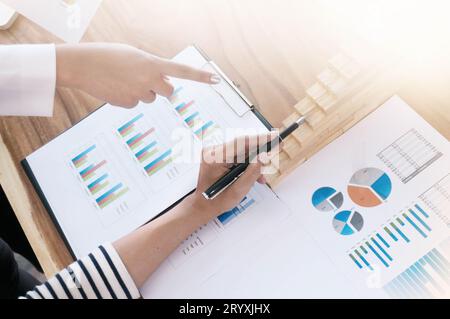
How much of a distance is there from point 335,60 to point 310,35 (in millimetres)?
106

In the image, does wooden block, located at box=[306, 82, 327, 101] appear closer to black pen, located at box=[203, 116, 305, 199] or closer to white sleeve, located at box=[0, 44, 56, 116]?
black pen, located at box=[203, 116, 305, 199]

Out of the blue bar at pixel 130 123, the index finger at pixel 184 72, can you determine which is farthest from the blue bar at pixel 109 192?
the index finger at pixel 184 72

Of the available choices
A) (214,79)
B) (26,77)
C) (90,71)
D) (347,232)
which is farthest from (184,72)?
(347,232)

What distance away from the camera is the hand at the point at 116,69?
732 mm

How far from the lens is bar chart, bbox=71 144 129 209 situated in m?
0.75

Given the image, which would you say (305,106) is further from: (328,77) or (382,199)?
(382,199)

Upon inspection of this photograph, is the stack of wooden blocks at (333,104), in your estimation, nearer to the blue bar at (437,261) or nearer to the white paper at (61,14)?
the blue bar at (437,261)

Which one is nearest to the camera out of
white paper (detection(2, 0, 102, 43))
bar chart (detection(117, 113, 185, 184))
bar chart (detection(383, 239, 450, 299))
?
bar chart (detection(383, 239, 450, 299))

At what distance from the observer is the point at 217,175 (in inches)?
27.6

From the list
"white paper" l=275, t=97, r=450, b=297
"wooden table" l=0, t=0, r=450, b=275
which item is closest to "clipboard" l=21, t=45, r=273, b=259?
"wooden table" l=0, t=0, r=450, b=275

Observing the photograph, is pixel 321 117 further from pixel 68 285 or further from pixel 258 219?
pixel 68 285

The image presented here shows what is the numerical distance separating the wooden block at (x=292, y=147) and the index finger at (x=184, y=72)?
6.7 inches
